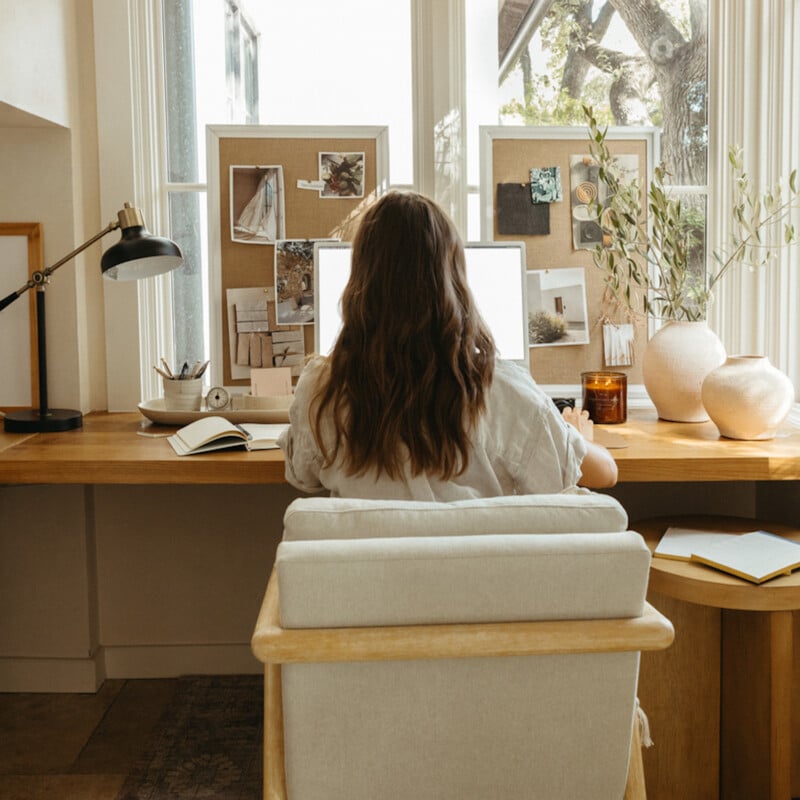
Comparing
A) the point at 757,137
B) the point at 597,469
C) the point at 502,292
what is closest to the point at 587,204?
the point at 502,292

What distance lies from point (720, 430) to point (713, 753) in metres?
0.75

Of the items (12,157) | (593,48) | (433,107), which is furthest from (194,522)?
(593,48)

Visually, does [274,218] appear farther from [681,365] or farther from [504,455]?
[504,455]

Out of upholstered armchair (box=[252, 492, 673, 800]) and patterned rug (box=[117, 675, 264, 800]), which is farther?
patterned rug (box=[117, 675, 264, 800])

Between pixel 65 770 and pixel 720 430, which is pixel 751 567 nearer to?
pixel 720 430

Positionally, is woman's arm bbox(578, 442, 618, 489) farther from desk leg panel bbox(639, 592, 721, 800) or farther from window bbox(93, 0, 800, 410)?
window bbox(93, 0, 800, 410)

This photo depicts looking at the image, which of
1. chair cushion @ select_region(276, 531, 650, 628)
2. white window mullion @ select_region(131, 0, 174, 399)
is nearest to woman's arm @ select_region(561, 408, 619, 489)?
chair cushion @ select_region(276, 531, 650, 628)

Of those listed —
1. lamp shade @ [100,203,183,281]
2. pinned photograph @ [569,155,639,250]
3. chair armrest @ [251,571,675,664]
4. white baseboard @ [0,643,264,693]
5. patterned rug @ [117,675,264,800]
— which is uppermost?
pinned photograph @ [569,155,639,250]

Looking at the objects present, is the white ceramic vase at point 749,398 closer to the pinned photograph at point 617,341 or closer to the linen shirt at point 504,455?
the pinned photograph at point 617,341

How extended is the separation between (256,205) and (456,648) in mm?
1791

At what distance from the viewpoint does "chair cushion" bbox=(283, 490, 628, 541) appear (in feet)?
3.92

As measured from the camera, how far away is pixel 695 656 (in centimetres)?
201

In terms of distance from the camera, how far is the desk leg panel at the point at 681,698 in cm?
201

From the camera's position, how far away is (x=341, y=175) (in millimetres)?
2639
